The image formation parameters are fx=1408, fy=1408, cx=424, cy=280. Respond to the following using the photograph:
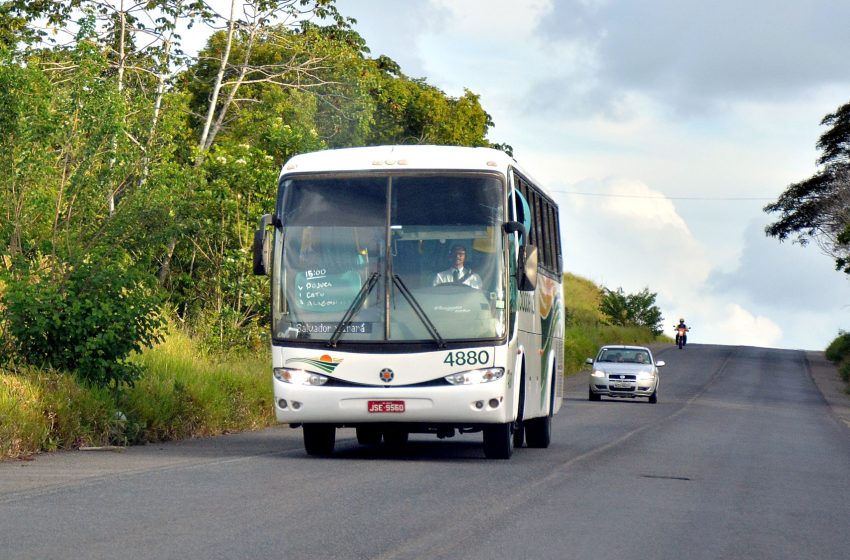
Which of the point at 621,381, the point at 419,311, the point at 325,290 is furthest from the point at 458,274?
the point at 621,381

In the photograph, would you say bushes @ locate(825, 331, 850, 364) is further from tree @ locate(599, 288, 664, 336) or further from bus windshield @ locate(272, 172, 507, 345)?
bus windshield @ locate(272, 172, 507, 345)

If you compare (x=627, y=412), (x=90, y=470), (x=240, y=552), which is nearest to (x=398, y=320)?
(x=90, y=470)

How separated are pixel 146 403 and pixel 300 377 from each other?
150 inches

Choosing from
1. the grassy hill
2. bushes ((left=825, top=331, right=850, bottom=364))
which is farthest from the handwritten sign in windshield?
bushes ((left=825, top=331, right=850, bottom=364))

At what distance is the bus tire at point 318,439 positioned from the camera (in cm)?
1582

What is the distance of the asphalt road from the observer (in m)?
8.74

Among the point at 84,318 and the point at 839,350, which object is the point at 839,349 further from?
the point at 84,318

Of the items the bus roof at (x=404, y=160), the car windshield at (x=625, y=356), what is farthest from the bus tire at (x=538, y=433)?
the car windshield at (x=625, y=356)

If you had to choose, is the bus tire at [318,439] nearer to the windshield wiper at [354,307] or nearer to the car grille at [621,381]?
the windshield wiper at [354,307]

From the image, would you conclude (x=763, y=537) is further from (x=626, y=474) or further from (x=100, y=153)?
(x=100, y=153)

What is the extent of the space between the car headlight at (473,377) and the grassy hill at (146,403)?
4.53 metres

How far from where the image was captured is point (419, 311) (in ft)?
48.6

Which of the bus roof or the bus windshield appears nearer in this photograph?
the bus windshield

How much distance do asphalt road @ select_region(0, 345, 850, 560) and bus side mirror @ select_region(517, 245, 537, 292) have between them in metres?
1.96
